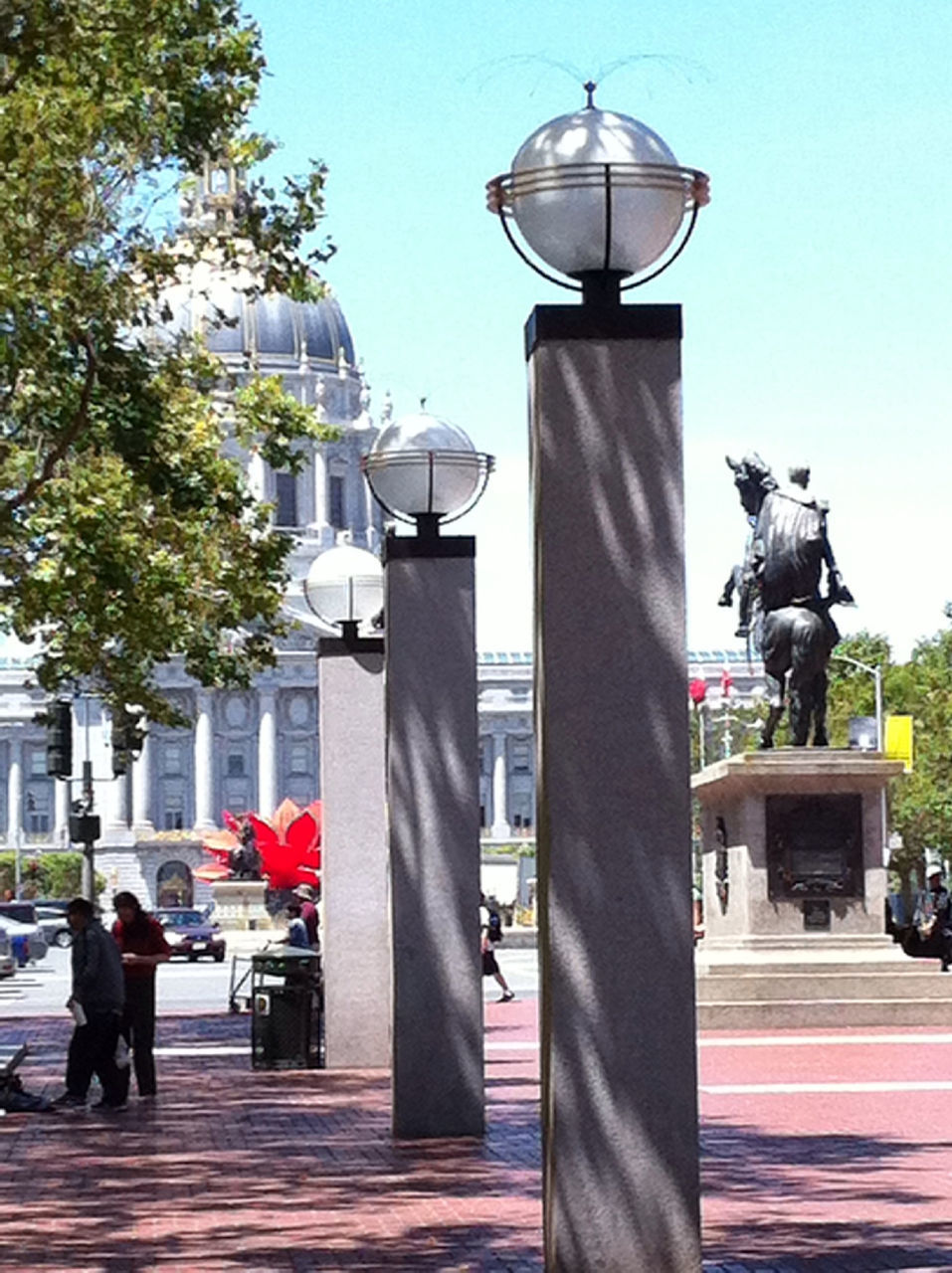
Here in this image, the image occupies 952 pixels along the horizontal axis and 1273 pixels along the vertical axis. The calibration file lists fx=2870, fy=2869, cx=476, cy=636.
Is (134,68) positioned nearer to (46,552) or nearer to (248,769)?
(46,552)

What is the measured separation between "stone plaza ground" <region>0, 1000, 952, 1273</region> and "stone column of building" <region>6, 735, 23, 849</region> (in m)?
143

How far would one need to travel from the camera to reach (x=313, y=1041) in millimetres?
22531

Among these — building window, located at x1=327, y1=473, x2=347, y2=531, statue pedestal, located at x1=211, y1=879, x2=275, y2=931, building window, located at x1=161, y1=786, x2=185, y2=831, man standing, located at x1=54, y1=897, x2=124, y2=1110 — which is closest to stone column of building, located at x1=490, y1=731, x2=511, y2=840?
building window, located at x1=327, y1=473, x2=347, y2=531

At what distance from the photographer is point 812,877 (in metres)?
27.3

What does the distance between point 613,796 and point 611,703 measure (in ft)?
0.97

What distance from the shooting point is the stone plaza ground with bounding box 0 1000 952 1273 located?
35.6ft

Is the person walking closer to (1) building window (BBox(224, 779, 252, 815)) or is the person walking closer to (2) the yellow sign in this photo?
(2) the yellow sign

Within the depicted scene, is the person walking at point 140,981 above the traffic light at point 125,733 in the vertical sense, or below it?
below

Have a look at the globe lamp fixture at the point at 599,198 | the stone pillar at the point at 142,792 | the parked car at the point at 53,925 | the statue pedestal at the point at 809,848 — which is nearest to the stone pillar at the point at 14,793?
the stone pillar at the point at 142,792

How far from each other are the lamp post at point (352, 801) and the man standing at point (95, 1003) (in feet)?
9.30

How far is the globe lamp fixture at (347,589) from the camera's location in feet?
69.4

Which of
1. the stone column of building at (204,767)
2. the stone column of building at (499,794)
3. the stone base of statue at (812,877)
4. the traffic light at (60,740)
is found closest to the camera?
the stone base of statue at (812,877)

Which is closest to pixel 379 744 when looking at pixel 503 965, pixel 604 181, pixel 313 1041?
pixel 313 1041

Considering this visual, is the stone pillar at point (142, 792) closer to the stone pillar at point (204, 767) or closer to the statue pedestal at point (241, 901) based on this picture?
the stone pillar at point (204, 767)
